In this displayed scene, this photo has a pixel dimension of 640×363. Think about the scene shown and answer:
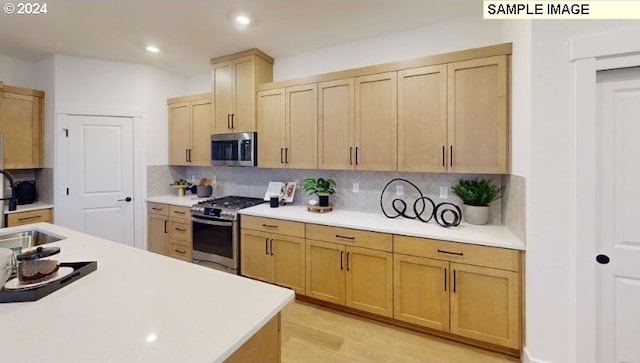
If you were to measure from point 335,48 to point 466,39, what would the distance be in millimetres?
1400

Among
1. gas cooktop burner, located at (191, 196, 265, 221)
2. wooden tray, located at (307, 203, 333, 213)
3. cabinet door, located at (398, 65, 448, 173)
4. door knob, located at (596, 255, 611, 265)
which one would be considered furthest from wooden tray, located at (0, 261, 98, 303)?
door knob, located at (596, 255, 611, 265)

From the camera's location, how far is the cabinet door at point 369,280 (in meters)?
2.50

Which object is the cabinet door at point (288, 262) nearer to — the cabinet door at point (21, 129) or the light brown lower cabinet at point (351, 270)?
the light brown lower cabinet at point (351, 270)

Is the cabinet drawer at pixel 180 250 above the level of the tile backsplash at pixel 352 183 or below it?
below

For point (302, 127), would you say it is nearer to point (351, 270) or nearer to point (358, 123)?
point (358, 123)

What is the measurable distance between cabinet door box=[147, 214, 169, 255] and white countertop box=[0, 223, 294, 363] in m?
2.68

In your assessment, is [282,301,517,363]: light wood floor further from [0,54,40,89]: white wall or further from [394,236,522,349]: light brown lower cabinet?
[0,54,40,89]: white wall

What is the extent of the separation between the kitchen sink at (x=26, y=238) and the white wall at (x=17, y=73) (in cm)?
281

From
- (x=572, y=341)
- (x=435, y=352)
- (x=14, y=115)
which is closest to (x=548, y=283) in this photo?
(x=572, y=341)

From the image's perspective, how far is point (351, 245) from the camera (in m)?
2.66

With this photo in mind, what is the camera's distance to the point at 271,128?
344 centimetres

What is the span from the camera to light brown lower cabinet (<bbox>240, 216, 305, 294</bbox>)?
2.94 meters

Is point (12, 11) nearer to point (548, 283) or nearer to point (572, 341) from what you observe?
point (548, 283)

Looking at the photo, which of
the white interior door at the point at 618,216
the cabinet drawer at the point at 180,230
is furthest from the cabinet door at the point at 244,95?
the white interior door at the point at 618,216
